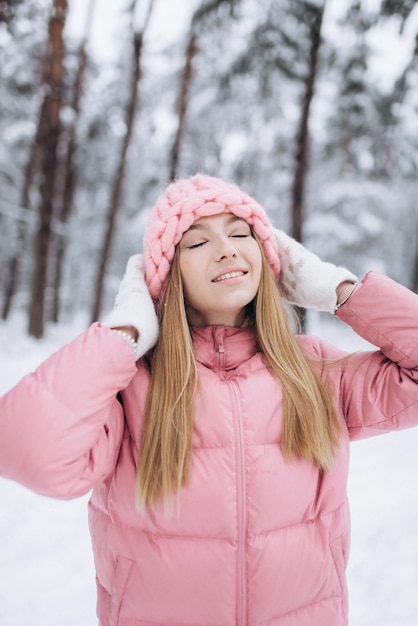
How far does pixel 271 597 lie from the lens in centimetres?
148

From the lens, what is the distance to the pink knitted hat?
182cm

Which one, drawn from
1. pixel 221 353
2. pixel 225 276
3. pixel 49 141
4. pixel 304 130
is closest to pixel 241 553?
pixel 221 353

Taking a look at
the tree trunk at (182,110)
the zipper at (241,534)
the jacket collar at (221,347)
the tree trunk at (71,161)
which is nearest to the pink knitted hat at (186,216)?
the jacket collar at (221,347)

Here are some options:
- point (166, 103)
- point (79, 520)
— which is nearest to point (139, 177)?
point (166, 103)

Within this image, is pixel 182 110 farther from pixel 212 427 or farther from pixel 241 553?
pixel 241 553

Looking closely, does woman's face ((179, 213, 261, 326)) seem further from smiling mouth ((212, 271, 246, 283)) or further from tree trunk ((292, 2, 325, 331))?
tree trunk ((292, 2, 325, 331))

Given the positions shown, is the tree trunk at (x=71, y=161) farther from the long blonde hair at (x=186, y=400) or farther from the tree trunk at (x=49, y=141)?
the long blonde hair at (x=186, y=400)

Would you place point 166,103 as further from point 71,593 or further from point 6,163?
point 71,593

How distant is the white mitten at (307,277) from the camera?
6.00ft

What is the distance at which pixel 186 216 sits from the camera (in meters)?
1.81

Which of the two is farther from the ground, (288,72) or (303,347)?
(288,72)

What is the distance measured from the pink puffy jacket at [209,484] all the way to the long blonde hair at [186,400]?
5 cm

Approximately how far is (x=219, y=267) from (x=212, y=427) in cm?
65

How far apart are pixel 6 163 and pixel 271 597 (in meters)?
16.0
